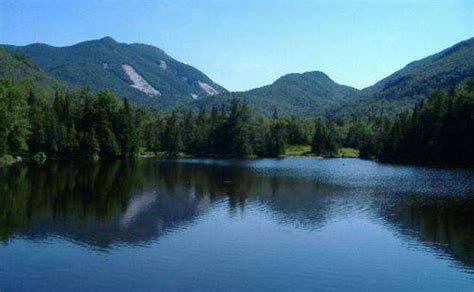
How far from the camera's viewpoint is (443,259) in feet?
113

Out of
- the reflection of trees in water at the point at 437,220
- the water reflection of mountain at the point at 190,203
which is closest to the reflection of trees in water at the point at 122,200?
the water reflection of mountain at the point at 190,203

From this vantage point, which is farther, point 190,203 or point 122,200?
point 122,200

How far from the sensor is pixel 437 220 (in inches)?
1890

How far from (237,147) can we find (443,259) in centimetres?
14066

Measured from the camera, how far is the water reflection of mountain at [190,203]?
135ft

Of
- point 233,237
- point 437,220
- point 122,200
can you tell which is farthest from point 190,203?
point 437,220

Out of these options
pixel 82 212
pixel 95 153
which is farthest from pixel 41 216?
pixel 95 153

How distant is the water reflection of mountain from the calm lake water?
0.54 feet

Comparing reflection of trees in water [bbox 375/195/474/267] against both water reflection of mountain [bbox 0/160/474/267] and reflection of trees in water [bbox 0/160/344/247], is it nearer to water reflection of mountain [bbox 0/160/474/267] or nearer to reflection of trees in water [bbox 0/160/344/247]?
water reflection of mountain [bbox 0/160/474/267]

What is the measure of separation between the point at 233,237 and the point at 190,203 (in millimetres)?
17748

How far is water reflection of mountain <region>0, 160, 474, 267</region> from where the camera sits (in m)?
41.2

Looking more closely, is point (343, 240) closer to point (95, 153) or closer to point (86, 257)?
point (86, 257)

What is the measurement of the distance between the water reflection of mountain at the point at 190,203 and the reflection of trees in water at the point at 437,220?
0.25 feet

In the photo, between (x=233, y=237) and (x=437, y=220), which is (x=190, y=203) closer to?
(x=233, y=237)
